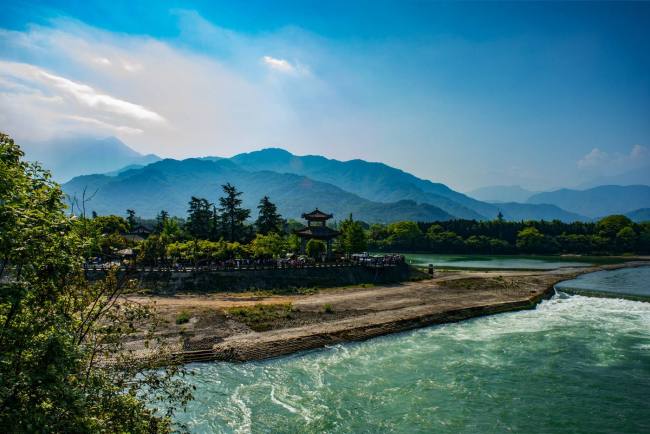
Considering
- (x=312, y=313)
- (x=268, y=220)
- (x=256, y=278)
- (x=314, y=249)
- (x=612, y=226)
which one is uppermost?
(x=612, y=226)

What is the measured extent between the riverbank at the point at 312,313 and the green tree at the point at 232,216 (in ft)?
113

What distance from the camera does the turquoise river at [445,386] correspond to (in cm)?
2066

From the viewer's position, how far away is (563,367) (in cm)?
2798

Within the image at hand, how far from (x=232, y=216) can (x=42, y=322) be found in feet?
236

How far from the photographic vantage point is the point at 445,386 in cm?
2497

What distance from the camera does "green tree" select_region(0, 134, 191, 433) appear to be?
301 inches

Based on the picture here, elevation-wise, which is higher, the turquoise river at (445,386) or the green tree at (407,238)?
the green tree at (407,238)

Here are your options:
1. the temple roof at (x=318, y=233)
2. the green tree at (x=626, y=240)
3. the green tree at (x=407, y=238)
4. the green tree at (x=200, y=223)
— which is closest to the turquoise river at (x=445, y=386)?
the temple roof at (x=318, y=233)

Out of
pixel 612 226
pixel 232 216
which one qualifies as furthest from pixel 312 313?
pixel 612 226

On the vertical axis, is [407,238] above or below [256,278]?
above

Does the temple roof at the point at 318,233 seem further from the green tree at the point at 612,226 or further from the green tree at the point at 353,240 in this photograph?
the green tree at the point at 612,226

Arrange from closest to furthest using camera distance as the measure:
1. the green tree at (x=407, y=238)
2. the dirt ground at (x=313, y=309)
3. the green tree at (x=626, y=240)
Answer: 1. the dirt ground at (x=313, y=309)
2. the green tree at (x=626, y=240)
3. the green tree at (x=407, y=238)

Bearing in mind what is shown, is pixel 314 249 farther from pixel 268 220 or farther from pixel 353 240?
pixel 268 220

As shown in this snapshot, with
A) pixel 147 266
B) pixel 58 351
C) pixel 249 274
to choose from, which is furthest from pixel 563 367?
pixel 147 266
